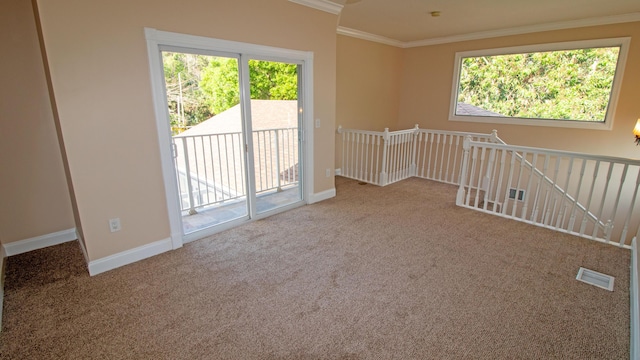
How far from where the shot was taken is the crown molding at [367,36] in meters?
5.18

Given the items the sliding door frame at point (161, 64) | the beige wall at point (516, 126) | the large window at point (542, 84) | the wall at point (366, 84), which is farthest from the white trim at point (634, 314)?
the wall at point (366, 84)

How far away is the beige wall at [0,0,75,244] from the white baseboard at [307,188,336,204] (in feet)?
9.24

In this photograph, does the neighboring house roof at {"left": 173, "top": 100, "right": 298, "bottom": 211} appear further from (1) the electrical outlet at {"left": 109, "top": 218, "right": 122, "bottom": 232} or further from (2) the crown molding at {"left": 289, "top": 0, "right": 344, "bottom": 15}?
(2) the crown molding at {"left": 289, "top": 0, "right": 344, "bottom": 15}

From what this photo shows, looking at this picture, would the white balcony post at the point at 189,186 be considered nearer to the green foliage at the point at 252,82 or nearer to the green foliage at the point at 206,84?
the green foliage at the point at 206,84

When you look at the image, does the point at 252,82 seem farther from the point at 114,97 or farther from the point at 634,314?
the point at 634,314

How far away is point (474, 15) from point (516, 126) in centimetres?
223

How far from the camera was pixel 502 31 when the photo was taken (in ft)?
17.0

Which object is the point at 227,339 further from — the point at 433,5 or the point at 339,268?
the point at 433,5

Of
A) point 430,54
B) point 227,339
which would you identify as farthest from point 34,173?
point 430,54

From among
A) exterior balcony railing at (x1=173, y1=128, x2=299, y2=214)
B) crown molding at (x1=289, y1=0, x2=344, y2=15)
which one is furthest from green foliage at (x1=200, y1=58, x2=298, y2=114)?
crown molding at (x1=289, y1=0, x2=344, y2=15)

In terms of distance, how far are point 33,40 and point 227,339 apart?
3170mm

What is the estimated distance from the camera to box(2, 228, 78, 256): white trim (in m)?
2.89

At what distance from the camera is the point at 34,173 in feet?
9.50

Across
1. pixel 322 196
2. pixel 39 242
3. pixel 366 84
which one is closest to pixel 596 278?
pixel 322 196
